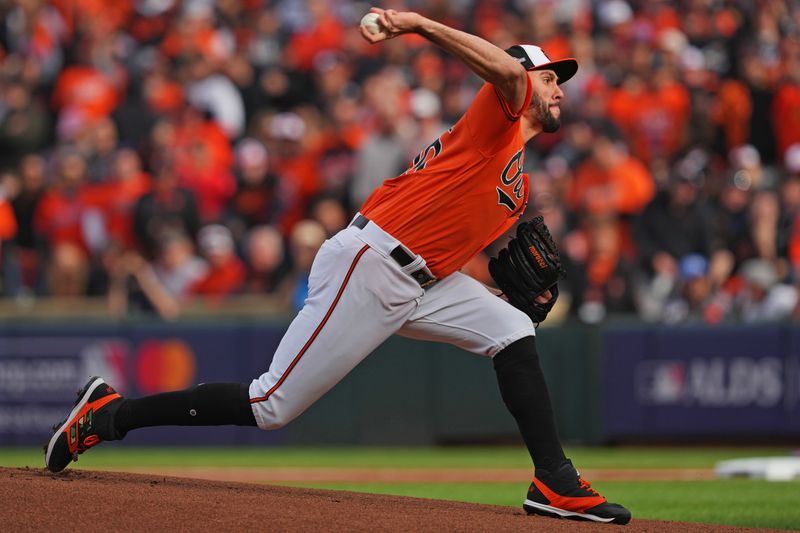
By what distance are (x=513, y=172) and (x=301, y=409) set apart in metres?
1.30

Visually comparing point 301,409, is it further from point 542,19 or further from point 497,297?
point 542,19

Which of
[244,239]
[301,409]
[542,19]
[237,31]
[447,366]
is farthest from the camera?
[237,31]

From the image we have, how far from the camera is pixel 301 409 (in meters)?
5.53

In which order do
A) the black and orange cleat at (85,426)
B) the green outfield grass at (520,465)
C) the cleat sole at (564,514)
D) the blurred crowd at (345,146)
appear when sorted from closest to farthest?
the cleat sole at (564,514), the black and orange cleat at (85,426), the green outfield grass at (520,465), the blurred crowd at (345,146)

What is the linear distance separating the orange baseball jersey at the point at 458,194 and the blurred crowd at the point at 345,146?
5.97 m

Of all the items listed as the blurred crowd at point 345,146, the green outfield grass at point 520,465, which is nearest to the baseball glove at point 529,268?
the green outfield grass at point 520,465

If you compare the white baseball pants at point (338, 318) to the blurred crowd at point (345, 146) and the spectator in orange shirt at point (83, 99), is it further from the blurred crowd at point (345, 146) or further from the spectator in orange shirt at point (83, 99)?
the spectator in orange shirt at point (83, 99)

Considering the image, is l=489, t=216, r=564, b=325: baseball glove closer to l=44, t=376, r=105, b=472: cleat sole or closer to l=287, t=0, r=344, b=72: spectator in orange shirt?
l=44, t=376, r=105, b=472: cleat sole

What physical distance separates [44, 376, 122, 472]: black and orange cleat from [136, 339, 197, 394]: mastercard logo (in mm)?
6321

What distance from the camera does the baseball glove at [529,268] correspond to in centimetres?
584

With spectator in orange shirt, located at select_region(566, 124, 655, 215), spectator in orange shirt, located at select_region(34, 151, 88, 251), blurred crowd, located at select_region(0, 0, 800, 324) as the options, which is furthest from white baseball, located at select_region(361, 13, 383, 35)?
spectator in orange shirt, located at select_region(34, 151, 88, 251)

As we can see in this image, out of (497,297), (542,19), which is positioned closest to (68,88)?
(542,19)

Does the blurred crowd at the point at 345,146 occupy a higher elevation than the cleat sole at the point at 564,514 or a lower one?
higher

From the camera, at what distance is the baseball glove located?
19.2ft
